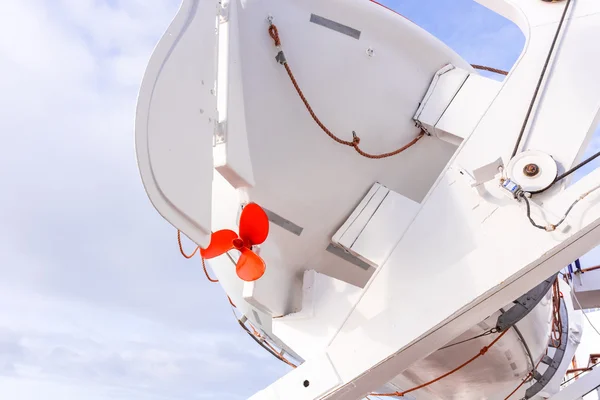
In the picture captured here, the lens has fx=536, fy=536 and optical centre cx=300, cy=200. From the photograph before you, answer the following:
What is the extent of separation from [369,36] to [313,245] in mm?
1063

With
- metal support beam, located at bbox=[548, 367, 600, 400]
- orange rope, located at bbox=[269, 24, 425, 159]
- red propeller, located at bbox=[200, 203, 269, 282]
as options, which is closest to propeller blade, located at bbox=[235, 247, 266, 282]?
red propeller, located at bbox=[200, 203, 269, 282]

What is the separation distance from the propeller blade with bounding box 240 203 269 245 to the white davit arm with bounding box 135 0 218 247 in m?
0.39

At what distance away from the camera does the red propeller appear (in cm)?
218

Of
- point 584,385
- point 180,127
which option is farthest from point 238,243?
point 584,385

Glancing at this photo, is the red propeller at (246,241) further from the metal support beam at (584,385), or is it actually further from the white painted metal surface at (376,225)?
the metal support beam at (584,385)

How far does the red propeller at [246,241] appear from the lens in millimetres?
2176

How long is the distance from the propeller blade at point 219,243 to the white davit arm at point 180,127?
15.6 inches

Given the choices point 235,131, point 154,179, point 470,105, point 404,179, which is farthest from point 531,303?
point 154,179

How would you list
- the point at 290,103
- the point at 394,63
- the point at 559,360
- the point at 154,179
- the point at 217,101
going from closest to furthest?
the point at 154,179, the point at 217,101, the point at 290,103, the point at 394,63, the point at 559,360

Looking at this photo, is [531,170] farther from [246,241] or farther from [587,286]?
[587,286]

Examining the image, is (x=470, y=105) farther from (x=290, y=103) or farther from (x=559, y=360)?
(x=559, y=360)

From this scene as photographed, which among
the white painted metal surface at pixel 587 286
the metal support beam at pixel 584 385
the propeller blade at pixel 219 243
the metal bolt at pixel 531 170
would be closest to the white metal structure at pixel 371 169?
the metal bolt at pixel 531 170

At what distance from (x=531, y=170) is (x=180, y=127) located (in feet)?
4.16

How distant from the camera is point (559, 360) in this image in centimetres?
432
